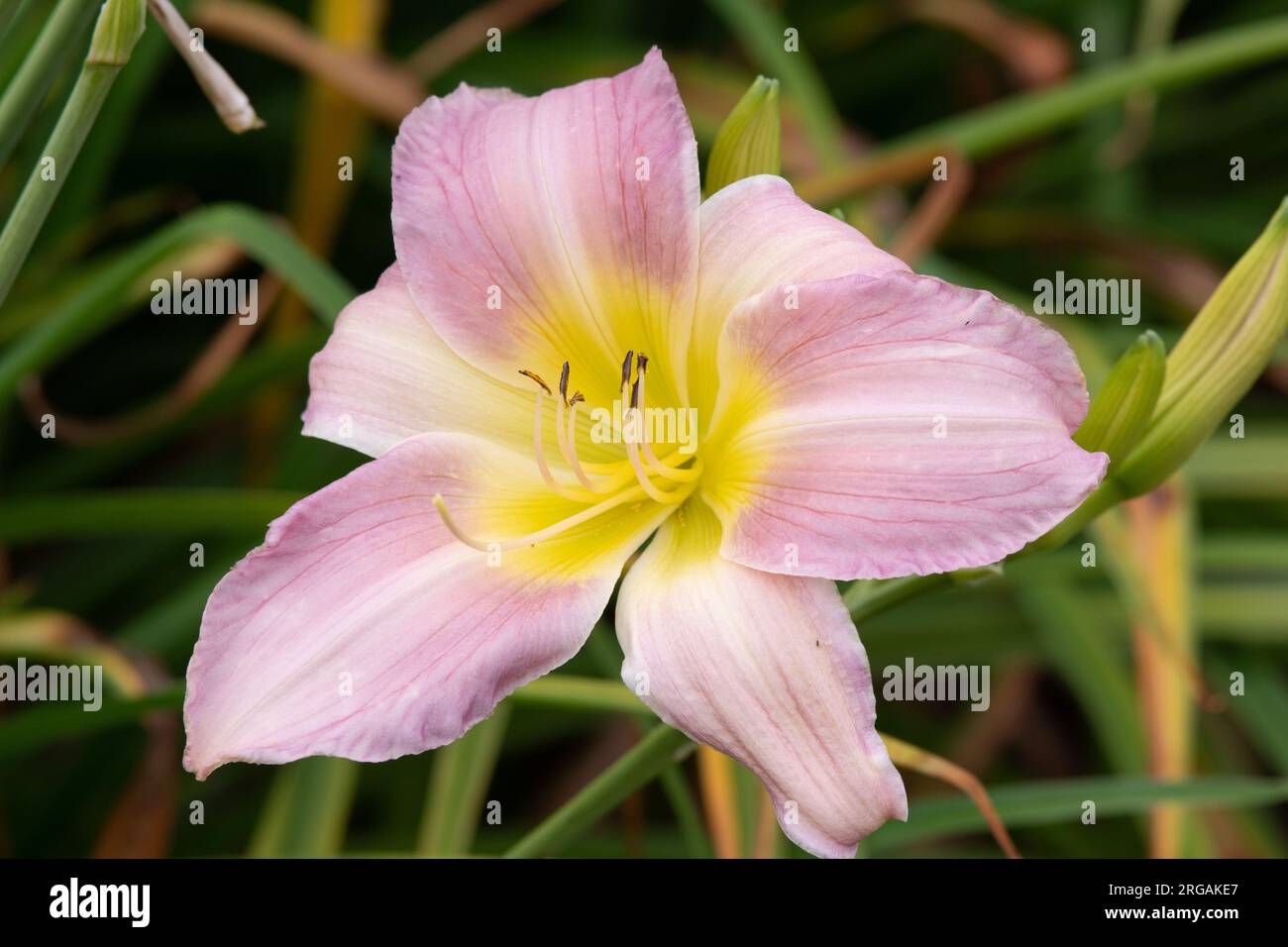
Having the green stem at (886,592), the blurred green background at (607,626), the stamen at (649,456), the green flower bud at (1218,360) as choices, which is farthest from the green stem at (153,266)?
the green flower bud at (1218,360)

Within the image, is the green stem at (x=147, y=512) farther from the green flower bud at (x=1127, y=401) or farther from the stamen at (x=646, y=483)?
the green flower bud at (x=1127, y=401)

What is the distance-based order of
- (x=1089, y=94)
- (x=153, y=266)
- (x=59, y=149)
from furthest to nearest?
1. (x=1089, y=94)
2. (x=153, y=266)
3. (x=59, y=149)

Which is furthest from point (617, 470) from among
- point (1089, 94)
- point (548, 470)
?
point (1089, 94)

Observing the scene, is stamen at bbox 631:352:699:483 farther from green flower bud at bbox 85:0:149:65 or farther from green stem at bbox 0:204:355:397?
green stem at bbox 0:204:355:397

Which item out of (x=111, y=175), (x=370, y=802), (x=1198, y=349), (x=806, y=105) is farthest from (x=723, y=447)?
(x=111, y=175)

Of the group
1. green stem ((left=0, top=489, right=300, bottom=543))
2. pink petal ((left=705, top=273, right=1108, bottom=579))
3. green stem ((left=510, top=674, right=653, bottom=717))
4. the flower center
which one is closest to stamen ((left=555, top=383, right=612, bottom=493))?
the flower center

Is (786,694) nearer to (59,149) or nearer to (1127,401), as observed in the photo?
(1127,401)
